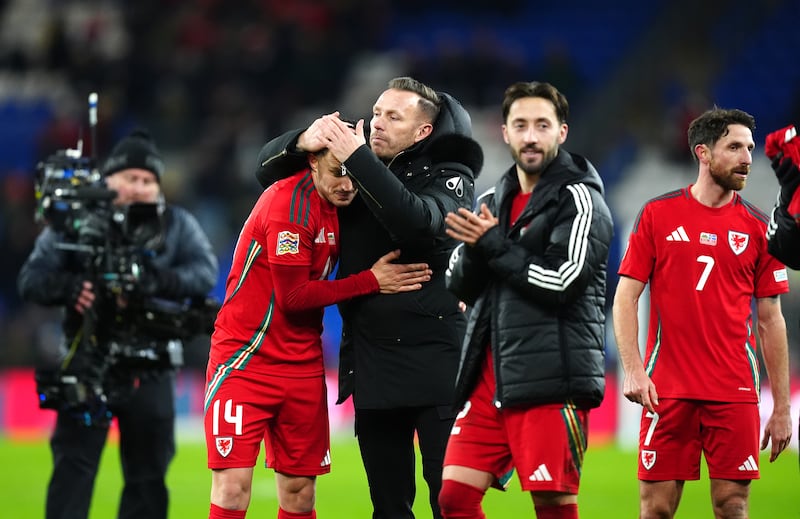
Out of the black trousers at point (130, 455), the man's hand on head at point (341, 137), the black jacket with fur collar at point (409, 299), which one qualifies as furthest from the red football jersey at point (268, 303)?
the black trousers at point (130, 455)

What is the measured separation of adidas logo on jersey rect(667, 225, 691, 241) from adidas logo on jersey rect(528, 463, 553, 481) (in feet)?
5.04

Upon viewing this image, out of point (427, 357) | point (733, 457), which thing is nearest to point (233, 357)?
point (427, 357)

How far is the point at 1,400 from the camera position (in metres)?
15.2

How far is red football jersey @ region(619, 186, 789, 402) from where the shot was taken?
5.72m

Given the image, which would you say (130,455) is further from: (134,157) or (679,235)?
(679,235)

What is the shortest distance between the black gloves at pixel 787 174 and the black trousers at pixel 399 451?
1727 millimetres

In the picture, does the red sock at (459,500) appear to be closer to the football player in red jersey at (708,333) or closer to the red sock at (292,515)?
the red sock at (292,515)

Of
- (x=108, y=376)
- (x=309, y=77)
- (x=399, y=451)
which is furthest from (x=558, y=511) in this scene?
(x=309, y=77)

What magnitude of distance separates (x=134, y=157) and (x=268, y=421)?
2.37 m

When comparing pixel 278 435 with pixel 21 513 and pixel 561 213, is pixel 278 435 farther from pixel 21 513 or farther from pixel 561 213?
pixel 21 513

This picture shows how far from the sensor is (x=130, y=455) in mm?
7043

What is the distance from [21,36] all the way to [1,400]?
6.99 meters

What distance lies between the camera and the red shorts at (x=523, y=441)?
15.7 ft

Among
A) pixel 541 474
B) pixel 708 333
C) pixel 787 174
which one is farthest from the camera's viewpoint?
pixel 708 333
